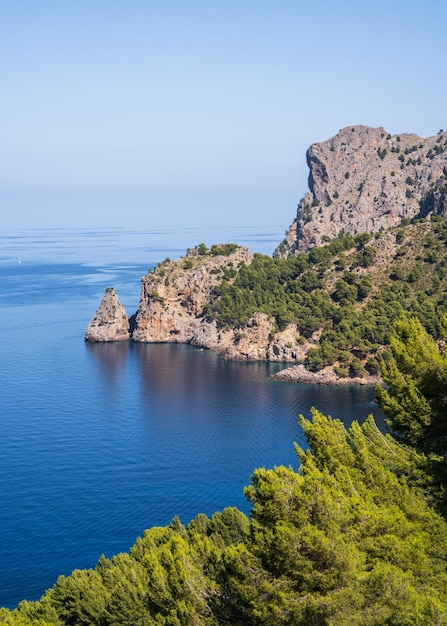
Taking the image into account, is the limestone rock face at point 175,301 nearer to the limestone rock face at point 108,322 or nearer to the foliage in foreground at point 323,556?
the limestone rock face at point 108,322

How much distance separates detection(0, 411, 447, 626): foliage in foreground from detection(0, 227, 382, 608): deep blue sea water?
30.1 m

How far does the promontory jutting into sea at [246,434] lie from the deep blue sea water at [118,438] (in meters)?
0.29

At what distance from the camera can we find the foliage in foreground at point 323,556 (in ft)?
70.9

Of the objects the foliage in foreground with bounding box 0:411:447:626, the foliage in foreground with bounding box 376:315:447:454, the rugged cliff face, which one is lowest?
the foliage in foreground with bounding box 0:411:447:626

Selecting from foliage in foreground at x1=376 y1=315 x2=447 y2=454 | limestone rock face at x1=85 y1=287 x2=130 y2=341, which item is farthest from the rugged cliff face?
foliage in foreground at x1=376 y1=315 x2=447 y2=454

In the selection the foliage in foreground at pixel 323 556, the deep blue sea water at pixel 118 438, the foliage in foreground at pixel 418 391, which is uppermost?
the foliage in foreground at pixel 418 391

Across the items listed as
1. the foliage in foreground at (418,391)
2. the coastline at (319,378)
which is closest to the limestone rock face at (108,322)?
the coastline at (319,378)

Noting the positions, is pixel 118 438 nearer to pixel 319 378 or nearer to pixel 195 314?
pixel 319 378

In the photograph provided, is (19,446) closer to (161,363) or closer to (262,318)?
(161,363)

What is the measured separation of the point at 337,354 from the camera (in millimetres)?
115688

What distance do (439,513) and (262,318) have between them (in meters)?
104

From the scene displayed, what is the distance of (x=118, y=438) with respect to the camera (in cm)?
8619

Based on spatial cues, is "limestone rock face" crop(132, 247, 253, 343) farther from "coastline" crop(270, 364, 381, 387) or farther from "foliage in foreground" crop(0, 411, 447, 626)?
"foliage in foreground" crop(0, 411, 447, 626)

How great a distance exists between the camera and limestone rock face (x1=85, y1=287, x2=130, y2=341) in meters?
143
